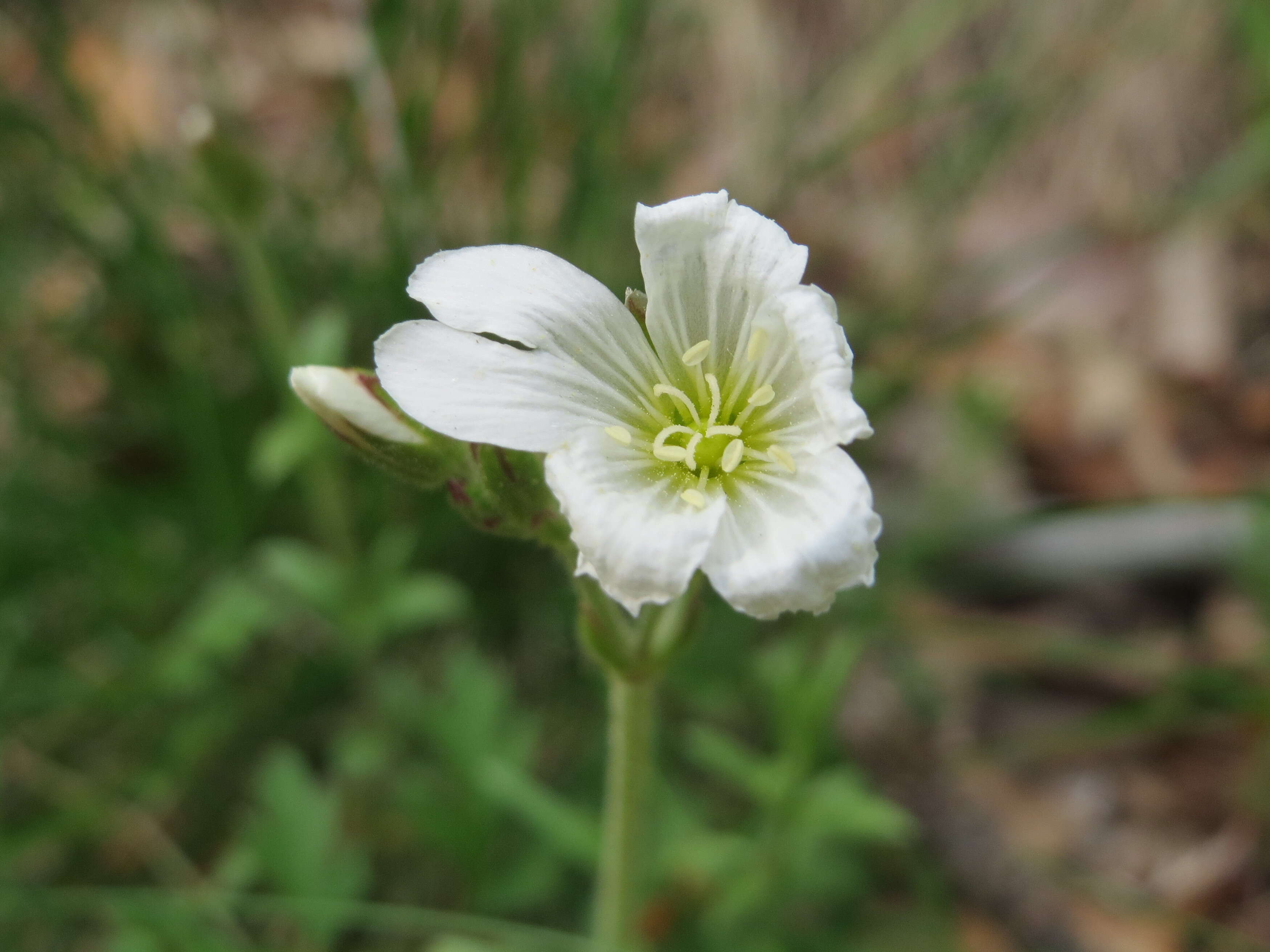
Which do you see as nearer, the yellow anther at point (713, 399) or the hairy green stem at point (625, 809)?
the yellow anther at point (713, 399)

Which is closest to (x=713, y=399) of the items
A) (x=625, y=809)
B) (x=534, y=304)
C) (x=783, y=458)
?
(x=783, y=458)

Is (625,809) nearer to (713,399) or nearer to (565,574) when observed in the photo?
(713,399)

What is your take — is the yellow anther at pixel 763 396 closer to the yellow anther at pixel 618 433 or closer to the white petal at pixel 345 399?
the yellow anther at pixel 618 433

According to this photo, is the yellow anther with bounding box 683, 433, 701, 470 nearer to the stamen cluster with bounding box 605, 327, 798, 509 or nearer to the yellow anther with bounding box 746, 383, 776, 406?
the stamen cluster with bounding box 605, 327, 798, 509

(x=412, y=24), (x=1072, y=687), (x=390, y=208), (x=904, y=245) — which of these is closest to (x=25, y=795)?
(x=390, y=208)

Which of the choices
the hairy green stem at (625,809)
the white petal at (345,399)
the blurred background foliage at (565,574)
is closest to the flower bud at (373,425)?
the white petal at (345,399)

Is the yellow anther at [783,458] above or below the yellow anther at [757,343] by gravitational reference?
below
